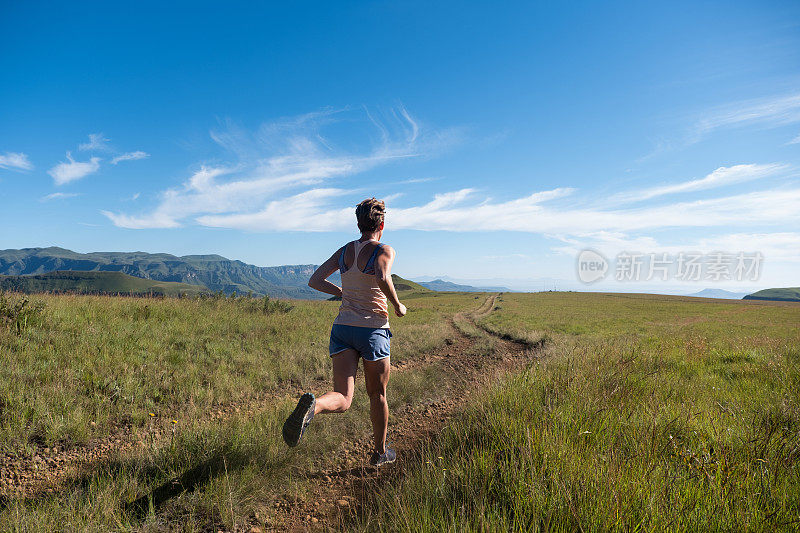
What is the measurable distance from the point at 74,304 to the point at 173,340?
343 cm

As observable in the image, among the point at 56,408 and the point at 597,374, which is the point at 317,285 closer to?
the point at 56,408

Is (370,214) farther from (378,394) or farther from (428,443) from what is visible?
(428,443)

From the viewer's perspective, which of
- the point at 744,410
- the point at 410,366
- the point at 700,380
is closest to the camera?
the point at 744,410

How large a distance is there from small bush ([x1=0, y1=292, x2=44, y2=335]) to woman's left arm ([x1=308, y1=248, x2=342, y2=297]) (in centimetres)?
677

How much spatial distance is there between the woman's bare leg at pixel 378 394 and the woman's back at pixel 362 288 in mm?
405

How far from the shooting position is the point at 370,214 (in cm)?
338

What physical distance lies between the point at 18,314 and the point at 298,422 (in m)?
7.70

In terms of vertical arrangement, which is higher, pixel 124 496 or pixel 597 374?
pixel 597 374

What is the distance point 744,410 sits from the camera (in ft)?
12.5

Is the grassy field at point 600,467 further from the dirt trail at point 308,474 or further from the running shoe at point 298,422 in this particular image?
the running shoe at point 298,422

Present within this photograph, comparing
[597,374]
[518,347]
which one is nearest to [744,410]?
[597,374]

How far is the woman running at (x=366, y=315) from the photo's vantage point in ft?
10.8

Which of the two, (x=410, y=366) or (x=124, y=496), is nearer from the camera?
(x=124, y=496)

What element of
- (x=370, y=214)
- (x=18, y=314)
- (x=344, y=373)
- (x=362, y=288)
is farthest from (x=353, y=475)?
(x=18, y=314)
